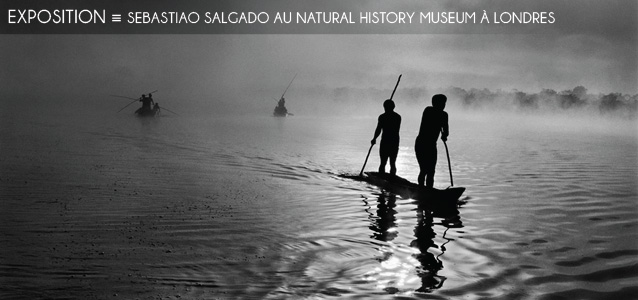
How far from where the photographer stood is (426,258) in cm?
612

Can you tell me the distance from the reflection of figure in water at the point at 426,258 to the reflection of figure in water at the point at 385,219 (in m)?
0.39

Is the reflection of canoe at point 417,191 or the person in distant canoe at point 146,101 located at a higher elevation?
the person in distant canoe at point 146,101

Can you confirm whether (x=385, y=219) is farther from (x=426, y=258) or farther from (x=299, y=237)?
(x=426, y=258)

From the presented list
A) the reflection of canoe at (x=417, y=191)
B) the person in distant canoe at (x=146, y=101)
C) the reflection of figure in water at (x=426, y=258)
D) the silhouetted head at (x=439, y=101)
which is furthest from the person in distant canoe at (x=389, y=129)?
the person in distant canoe at (x=146, y=101)

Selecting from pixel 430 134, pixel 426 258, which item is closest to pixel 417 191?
pixel 430 134

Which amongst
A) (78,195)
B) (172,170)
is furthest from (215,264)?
(172,170)

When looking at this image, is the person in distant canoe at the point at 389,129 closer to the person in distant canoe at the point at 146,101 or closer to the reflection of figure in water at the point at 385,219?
the reflection of figure in water at the point at 385,219

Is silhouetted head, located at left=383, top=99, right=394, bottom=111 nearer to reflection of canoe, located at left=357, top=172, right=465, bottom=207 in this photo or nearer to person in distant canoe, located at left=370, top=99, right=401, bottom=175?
person in distant canoe, located at left=370, top=99, right=401, bottom=175

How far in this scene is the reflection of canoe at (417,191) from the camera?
31.3 ft

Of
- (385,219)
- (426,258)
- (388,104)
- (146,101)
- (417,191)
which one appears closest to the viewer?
(426,258)

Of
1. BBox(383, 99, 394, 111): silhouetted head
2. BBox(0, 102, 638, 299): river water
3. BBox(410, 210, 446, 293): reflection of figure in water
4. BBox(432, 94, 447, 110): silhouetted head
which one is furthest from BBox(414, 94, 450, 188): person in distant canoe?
Answer: BBox(383, 99, 394, 111): silhouetted head

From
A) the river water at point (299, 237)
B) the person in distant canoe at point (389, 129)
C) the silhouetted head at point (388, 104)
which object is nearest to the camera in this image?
the river water at point (299, 237)

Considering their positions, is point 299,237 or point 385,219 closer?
point 299,237

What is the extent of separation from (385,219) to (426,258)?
2.40 metres
